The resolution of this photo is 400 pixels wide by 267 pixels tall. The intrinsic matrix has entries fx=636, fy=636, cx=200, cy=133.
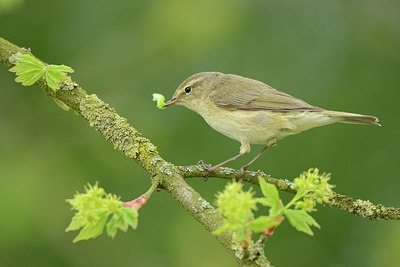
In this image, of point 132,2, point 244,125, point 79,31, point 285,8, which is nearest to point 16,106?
A: point 79,31

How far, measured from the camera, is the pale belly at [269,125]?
4828 millimetres

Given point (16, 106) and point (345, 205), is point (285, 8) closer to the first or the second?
point (16, 106)

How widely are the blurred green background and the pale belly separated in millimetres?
1462

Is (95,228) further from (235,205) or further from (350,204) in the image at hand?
(350,204)

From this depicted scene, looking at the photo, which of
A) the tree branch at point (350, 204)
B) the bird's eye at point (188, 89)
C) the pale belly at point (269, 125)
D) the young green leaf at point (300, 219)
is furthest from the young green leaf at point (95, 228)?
the bird's eye at point (188, 89)

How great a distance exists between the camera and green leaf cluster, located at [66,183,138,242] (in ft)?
7.31

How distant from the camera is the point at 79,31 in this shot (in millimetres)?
8180

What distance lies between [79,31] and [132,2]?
962 mm

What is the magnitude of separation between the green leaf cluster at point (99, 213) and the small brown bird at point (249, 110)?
89.7 inches

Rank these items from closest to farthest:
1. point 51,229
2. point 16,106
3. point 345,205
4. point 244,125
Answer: point 345,205, point 244,125, point 51,229, point 16,106

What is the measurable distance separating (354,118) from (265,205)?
7.83 feet

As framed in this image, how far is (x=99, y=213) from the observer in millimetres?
2248

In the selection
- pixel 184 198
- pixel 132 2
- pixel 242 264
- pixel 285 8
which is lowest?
pixel 242 264

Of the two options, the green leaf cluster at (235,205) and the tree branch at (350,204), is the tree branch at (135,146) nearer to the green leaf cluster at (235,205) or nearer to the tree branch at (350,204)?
the tree branch at (350,204)
